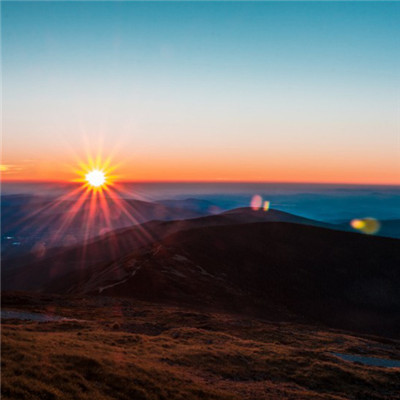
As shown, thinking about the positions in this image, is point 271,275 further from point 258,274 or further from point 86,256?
point 86,256

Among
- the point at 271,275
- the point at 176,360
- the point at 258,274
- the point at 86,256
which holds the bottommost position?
the point at 86,256

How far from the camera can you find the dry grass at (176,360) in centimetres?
1368

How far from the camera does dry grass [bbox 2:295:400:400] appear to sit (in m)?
13.7

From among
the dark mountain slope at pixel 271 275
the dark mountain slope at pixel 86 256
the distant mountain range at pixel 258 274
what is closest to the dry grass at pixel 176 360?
the distant mountain range at pixel 258 274

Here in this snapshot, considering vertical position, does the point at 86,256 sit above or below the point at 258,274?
below

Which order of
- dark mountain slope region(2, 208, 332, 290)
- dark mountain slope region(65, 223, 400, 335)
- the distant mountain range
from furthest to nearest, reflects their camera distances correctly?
1. dark mountain slope region(2, 208, 332, 290)
2. the distant mountain range
3. dark mountain slope region(65, 223, 400, 335)

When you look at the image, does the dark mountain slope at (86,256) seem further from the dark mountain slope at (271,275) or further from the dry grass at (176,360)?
the dry grass at (176,360)

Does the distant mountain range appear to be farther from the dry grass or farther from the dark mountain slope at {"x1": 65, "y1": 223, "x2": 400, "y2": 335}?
the dry grass

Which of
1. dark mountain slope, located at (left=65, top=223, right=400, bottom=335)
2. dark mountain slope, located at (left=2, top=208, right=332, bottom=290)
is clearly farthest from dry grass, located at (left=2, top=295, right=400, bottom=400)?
dark mountain slope, located at (left=2, top=208, right=332, bottom=290)

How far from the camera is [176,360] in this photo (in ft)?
61.3

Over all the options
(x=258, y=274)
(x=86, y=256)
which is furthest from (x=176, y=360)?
(x=86, y=256)

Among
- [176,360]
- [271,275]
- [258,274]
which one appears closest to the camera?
[176,360]

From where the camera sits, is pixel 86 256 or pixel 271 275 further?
pixel 86 256

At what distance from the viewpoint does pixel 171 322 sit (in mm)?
27578
